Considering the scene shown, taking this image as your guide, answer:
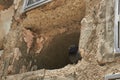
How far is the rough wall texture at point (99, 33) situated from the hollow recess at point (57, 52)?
1.82 ft

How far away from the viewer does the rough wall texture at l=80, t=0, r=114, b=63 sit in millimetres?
1439

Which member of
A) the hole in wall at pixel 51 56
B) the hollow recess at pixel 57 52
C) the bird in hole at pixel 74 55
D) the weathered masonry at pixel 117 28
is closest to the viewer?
the weathered masonry at pixel 117 28

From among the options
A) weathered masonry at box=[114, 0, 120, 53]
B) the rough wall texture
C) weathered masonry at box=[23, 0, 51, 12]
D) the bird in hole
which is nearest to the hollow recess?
the bird in hole

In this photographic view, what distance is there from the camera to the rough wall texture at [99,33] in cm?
144

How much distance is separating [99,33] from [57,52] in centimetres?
83

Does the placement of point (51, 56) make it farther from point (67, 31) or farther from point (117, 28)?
point (117, 28)

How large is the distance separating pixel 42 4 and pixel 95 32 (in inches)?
25.0

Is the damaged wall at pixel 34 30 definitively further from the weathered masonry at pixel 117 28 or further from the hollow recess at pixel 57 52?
the weathered masonry at pixel 117 28

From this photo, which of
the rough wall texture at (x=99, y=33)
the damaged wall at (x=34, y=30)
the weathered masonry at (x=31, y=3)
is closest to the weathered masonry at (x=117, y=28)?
the rough wall texture at (x=99, y=33)

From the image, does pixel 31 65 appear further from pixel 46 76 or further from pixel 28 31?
pixel 46 76

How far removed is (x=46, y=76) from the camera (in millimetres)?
1630

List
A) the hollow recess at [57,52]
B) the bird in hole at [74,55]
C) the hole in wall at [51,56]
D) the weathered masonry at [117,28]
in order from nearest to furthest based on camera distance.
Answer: the weathered masonry at [117,28], the bird in hole at [74,55], the hole in wall at [51,56], the hollow recess at [57,52]

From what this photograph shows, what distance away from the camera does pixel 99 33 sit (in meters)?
1.53

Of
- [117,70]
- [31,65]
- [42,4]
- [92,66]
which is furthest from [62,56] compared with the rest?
[117,70]
